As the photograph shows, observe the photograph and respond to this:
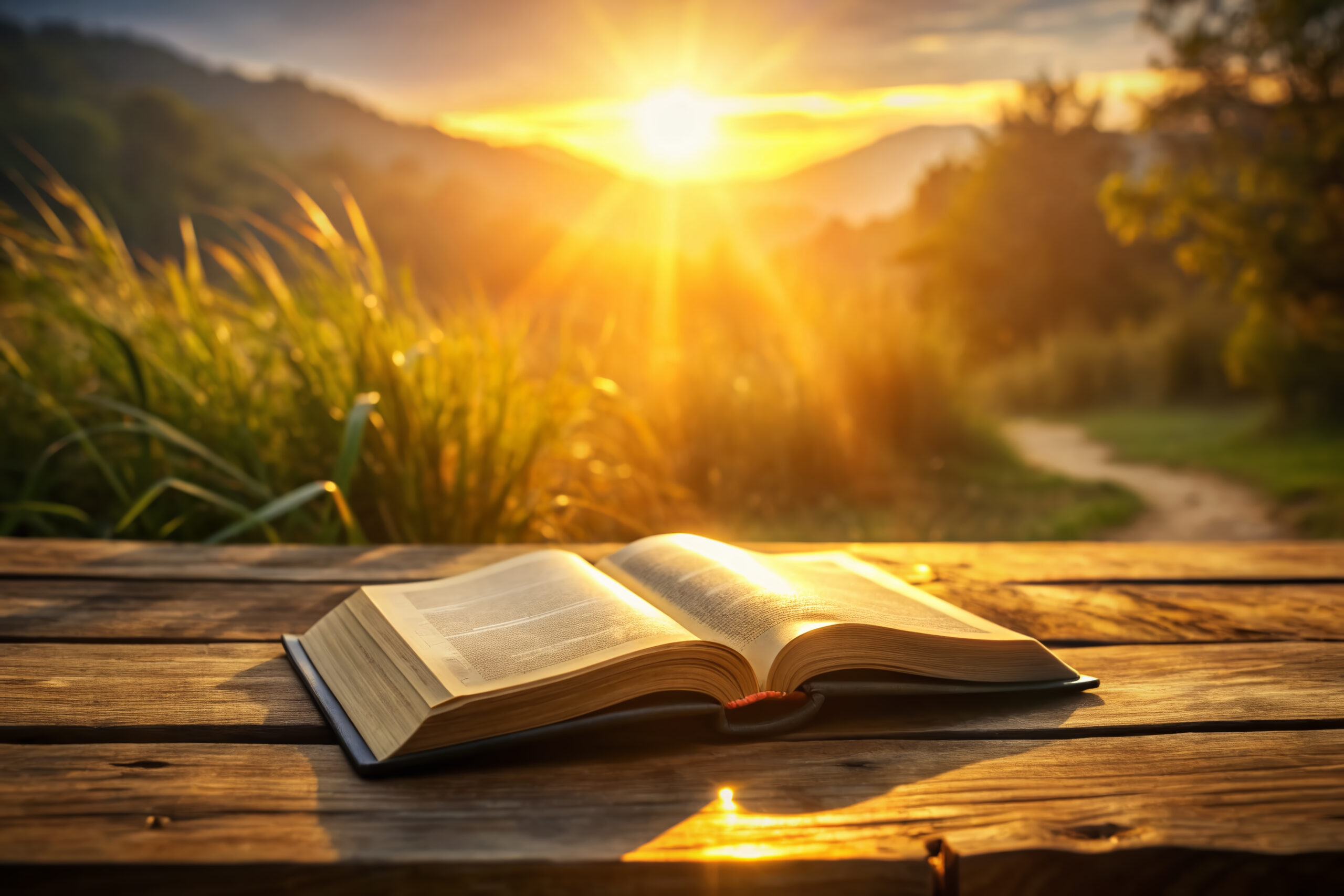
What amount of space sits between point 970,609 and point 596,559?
570 mm

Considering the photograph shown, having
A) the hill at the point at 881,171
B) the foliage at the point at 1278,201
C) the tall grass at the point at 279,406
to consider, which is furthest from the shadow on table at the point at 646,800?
the hill at the point at 881,171

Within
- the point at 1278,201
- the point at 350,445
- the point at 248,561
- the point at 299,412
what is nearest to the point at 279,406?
the point at 299,412

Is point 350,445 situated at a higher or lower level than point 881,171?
lower

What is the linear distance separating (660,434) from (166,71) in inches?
1720

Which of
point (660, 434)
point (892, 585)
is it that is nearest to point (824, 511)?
point (660, 434)

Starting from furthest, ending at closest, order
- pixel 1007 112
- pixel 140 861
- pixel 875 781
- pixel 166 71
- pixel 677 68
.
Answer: pixel 166 71, pixel 1007 112, pixel 677 68, pixel 875 781, pixel 140 861

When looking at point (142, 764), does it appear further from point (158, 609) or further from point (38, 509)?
point (38, 509)

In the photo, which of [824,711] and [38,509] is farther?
[38,509]

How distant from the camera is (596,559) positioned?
1.43m

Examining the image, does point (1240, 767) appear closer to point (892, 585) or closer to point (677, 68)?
point (892, 585)

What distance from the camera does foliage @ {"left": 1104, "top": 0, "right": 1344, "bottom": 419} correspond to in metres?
5.66

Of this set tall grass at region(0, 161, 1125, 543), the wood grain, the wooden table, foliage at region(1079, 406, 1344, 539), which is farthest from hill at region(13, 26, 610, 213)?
the wooden table

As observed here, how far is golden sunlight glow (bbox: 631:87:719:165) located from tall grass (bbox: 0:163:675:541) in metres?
2.99

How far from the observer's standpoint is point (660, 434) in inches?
152
